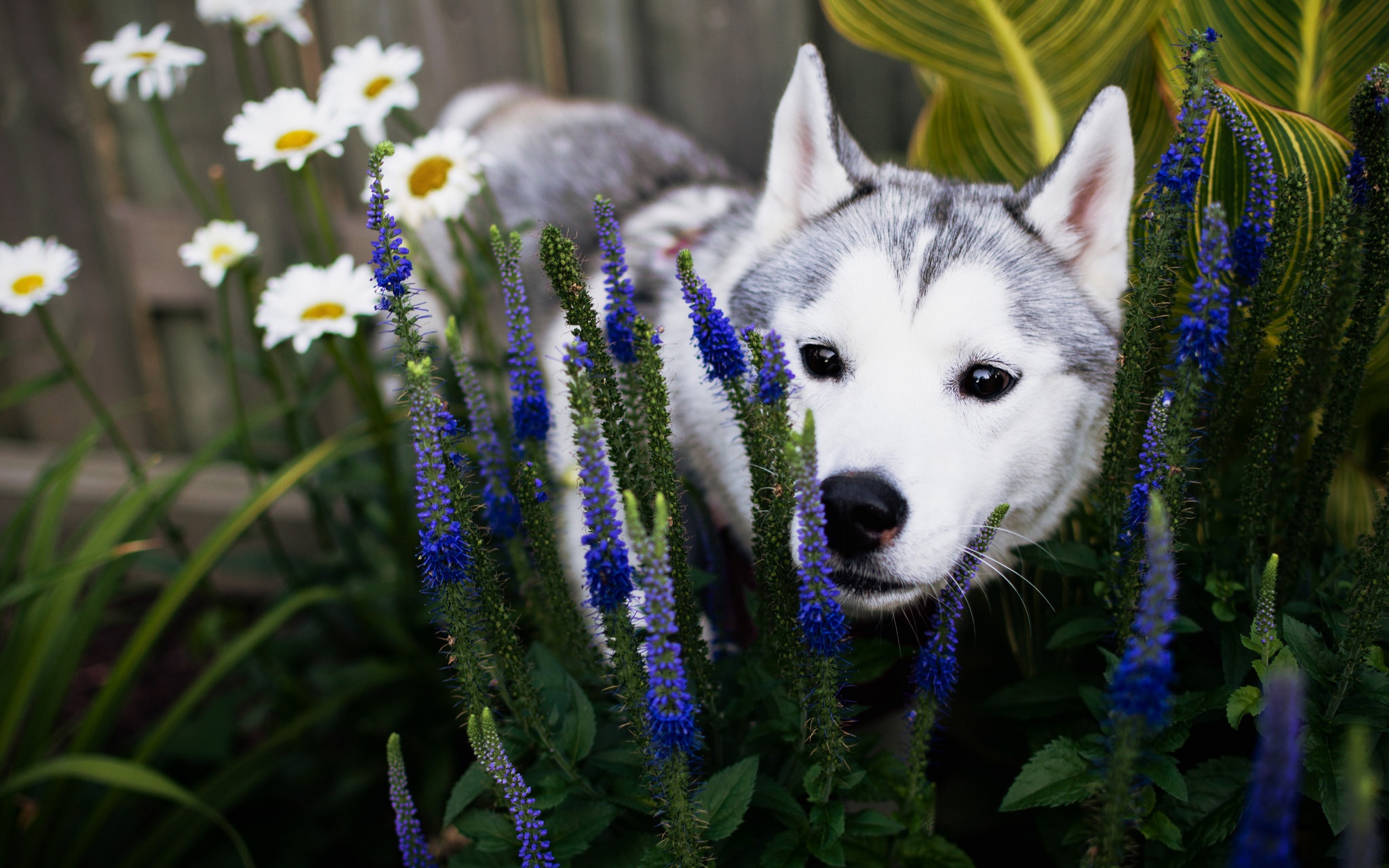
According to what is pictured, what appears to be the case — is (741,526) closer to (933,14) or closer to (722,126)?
(933,14)

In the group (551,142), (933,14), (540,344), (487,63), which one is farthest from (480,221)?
(933,14)

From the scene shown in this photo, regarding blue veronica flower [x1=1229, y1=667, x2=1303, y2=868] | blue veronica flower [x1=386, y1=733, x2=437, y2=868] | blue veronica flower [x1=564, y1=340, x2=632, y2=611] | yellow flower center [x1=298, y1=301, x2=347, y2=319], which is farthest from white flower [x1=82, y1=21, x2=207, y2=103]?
blue veronica flower [x1=1229, y1=667, x2=1303, y2=868]

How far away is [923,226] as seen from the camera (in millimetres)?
1512

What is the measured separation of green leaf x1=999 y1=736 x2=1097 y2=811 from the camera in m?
1.06

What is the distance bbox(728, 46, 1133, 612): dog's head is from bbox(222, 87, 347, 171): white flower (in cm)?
88

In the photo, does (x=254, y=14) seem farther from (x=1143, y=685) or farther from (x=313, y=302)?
(x=1143, y=685)

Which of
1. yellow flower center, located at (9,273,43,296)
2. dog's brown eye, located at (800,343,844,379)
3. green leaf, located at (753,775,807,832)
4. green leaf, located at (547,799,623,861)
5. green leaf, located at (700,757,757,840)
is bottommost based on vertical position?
green leaf, located at (753,775,807,832)

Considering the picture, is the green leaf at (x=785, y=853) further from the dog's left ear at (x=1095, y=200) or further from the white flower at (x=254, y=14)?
the white flower at (x=254, y=14)

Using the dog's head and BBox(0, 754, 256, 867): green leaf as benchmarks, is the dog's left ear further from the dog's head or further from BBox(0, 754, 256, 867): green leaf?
BBox(0, 754, 256, 867): green leaf

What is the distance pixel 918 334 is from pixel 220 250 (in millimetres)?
1489

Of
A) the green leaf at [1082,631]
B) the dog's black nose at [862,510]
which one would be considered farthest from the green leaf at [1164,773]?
the dog's black nose at [862,510]

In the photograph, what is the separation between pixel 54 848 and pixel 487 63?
8.73 feet

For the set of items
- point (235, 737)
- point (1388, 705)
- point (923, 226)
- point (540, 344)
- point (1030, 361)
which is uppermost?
point (540, 344)

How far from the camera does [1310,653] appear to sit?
1091 millimetres
